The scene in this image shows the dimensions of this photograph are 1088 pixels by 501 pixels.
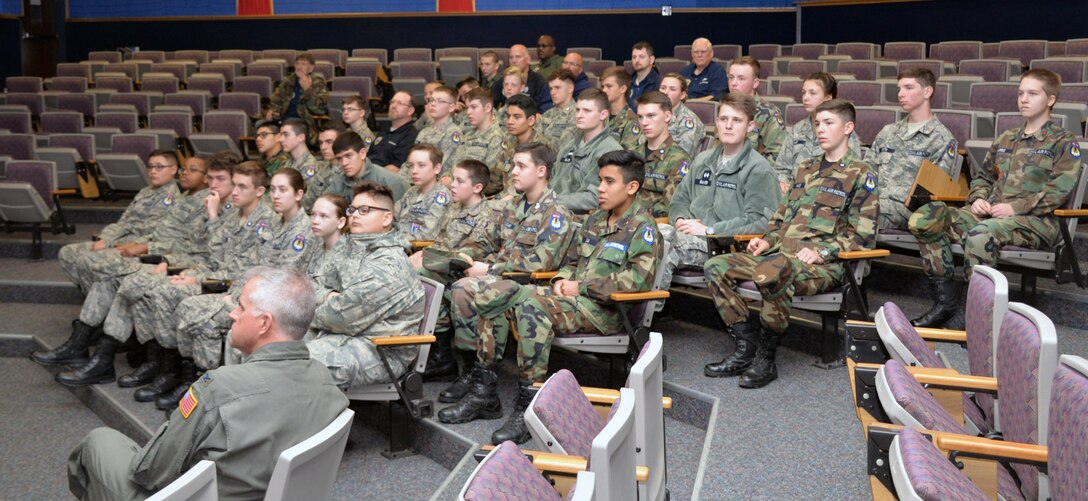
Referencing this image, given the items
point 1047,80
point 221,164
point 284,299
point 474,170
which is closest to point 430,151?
point 474,170

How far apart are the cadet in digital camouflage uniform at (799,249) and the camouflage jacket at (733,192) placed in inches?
4.5

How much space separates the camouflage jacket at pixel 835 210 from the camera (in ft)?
13.4

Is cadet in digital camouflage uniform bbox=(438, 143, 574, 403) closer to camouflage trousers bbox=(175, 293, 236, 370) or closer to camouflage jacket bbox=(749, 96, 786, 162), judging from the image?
camouflage trousers bbox=(175, 293, 236, 370)

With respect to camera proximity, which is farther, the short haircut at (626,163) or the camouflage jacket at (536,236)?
the camouflage jacket at (536,236)

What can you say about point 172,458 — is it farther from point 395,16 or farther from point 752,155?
point 395,16

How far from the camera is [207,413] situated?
217 cm

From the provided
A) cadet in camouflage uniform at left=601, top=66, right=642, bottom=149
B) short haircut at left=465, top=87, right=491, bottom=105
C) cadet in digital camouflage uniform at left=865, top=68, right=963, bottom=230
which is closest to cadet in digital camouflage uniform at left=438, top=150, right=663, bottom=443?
cadet in digital camouflage uniform at left=865, top=68, right=963, bottom=230

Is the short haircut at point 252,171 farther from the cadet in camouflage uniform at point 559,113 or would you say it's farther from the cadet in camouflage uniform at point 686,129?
the cadet in camouflage uniform at point 686,129

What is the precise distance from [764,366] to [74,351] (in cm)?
341

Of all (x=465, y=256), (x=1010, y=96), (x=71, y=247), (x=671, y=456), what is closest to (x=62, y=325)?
(x=71, y=247)

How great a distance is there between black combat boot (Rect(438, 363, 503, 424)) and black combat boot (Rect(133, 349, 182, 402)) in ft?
5.02

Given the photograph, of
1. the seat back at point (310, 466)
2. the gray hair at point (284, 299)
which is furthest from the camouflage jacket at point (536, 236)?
the seat back at point (310, 466)

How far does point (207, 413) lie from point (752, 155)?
2920 millimetres

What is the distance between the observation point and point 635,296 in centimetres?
375
